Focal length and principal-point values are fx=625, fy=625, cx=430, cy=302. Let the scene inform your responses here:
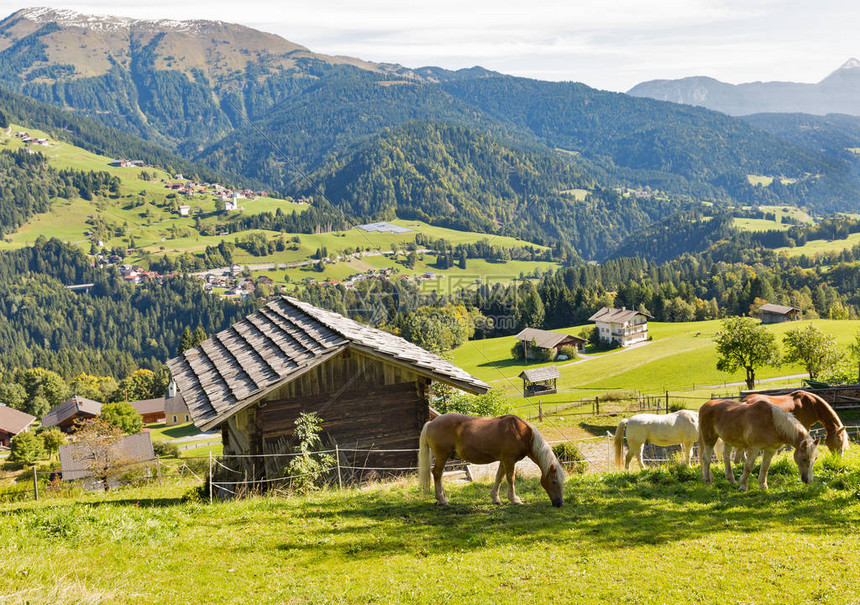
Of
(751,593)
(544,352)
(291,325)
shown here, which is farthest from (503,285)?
(751,593)

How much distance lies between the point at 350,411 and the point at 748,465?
10.4 meters

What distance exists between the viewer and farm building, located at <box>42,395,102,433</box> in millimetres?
115750

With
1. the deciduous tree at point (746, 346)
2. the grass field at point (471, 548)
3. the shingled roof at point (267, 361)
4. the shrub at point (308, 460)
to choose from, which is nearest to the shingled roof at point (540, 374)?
the deciduous tree at point (746, 346)

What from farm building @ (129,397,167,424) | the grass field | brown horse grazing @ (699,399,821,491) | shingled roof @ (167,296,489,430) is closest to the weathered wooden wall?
shingled roof @ (167,296,489,430)

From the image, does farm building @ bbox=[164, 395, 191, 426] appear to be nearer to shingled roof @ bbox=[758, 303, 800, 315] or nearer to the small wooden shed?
the small wooden shed

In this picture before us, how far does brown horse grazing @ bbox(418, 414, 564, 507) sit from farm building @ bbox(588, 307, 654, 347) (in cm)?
10964

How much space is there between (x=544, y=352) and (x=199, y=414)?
95.6m

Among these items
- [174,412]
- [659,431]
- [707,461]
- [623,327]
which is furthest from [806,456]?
[174,412]

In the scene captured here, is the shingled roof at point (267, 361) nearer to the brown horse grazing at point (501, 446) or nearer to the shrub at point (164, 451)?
the brown horse grazing at point (501, 446)

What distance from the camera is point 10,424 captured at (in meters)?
107

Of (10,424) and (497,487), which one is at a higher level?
(497,487)

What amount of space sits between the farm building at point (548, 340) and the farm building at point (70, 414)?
79633 millimetres

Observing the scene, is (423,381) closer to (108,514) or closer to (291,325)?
(291,325)

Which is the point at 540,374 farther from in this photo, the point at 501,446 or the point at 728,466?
the point at 501,446
